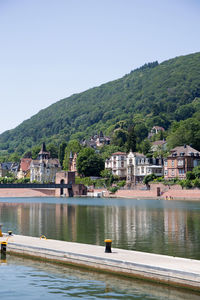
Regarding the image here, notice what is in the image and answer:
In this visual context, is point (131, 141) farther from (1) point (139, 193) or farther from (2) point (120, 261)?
(2) point (120, 261)

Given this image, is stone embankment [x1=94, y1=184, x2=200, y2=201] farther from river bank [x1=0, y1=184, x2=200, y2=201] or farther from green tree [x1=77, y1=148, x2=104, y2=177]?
green tree [x1=77, y1=148, x2=104, y2=177]

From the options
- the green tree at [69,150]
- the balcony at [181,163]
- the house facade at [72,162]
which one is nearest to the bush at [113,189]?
the balcony at [181,163]

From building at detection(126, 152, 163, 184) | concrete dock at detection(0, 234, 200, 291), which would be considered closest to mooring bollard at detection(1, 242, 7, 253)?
concrete dock at detection(0, 234, 200, 291)

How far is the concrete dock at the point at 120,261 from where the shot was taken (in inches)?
786

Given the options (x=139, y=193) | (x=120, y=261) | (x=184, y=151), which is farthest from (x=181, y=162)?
(x=120, y=261)

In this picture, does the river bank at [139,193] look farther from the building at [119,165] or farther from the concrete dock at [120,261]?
the concrete dock at [120,261]

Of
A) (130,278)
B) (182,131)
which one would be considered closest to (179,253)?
(130,278)

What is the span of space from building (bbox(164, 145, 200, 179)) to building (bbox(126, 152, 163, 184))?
15.1m

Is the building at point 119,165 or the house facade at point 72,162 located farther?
the house facade at point 72,162

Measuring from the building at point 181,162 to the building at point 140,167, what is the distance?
1513 cm

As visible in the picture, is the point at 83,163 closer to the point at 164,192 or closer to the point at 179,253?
the point at 164,192

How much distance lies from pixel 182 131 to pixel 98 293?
411 feet

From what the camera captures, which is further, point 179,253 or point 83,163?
point 83,163

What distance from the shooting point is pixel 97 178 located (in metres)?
155
